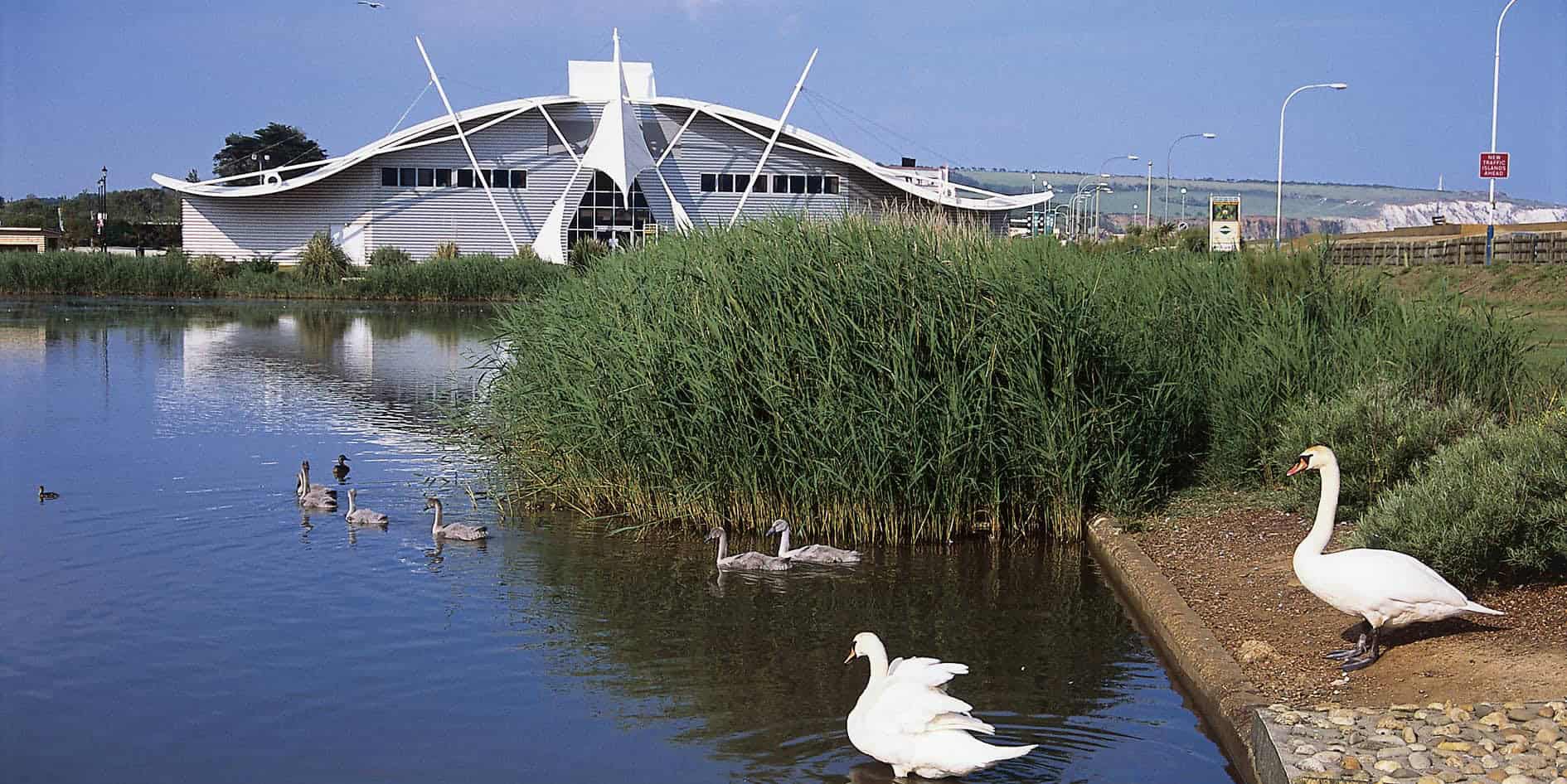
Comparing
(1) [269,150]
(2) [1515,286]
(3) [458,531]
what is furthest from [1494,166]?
(1) [269,150]

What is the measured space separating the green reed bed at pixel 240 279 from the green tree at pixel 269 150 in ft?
170

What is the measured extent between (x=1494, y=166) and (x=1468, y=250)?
5.64 m

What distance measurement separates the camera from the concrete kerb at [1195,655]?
725cm

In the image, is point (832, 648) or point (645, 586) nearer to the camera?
point (832, 648)

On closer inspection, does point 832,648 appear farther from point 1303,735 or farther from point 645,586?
point 1303,735

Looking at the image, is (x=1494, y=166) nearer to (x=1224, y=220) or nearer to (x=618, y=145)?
(x=1224, y=220)

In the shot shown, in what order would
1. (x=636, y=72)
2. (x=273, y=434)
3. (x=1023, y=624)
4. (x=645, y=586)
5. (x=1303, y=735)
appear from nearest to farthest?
(x=1303, y=735) → (x=1023, y=624) → (x=645, y=586) → (x=273, y=434) → (x=636, y=72)

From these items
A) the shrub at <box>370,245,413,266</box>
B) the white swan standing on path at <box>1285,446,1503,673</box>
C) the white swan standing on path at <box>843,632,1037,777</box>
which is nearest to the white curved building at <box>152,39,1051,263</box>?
the shrub at <box>370,245,413,266</box>

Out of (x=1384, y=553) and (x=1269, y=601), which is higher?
(x=1384, y=553)

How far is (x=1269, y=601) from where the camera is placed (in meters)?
9.50

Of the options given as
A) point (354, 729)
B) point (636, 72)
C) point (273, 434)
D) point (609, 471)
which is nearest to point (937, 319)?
point (609, 471)

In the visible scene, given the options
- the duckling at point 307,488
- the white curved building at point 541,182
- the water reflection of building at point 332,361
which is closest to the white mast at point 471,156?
the white curved building at point 541,182

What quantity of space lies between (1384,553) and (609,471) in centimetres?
764

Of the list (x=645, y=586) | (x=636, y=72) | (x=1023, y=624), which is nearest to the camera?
(x=1023, y=624)
